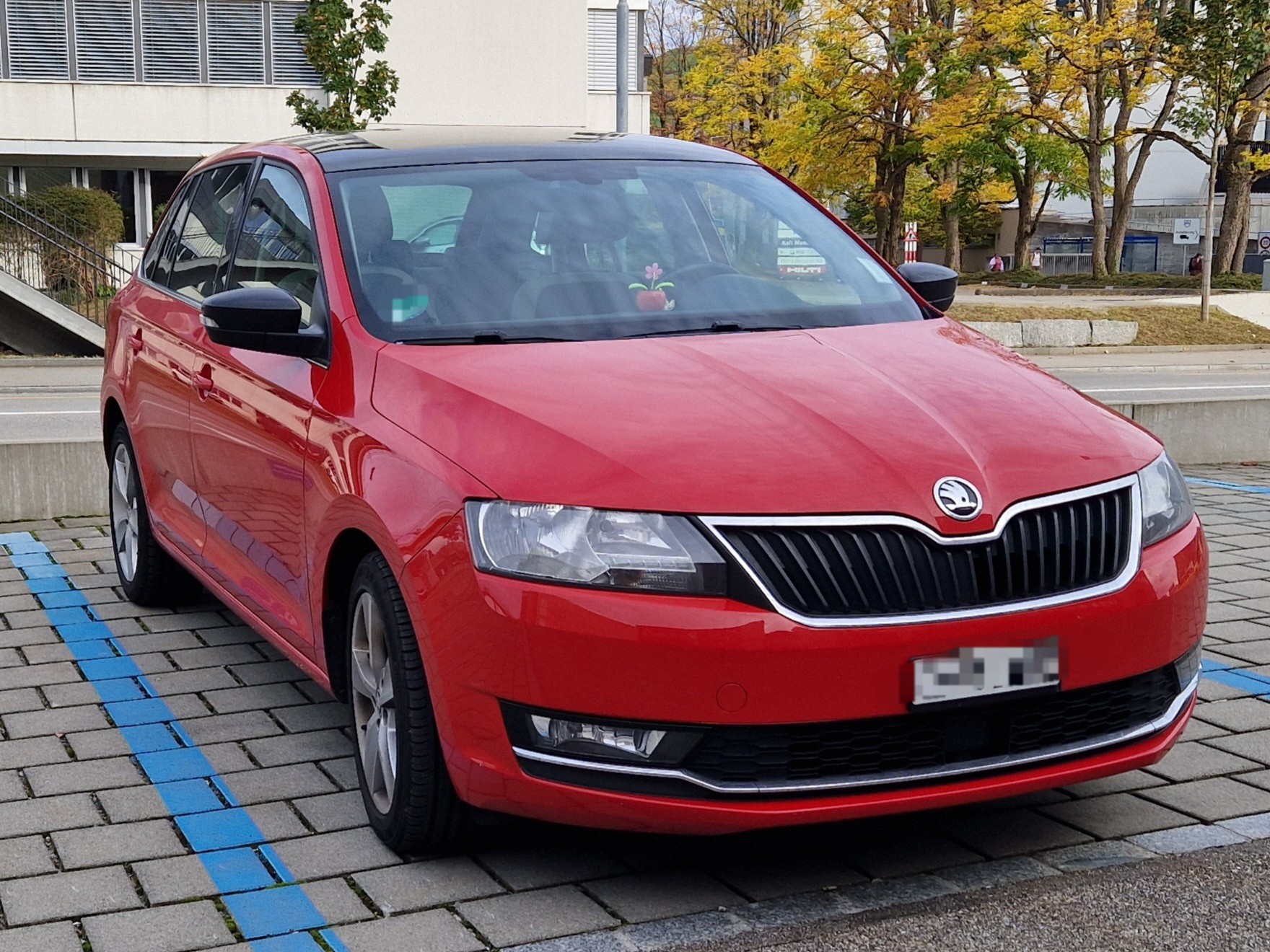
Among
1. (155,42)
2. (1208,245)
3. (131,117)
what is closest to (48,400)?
(131,117)

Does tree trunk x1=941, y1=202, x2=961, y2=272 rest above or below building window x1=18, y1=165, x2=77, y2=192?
below

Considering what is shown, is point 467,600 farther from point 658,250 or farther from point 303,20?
point 303,20

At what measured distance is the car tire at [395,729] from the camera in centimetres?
346

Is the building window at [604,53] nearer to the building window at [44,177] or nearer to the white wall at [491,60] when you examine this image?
the white wall at [491,60]

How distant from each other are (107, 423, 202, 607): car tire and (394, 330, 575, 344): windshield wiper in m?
2.46

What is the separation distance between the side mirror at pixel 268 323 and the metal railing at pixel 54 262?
19.3 m

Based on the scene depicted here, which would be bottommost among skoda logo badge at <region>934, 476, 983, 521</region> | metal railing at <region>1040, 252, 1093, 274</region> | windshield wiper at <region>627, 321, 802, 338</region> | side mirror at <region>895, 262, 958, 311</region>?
metal railing at <region>1040, 252, 1093, 274</region>

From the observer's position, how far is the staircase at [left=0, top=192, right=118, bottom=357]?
73.5 feet

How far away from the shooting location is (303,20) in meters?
26.4

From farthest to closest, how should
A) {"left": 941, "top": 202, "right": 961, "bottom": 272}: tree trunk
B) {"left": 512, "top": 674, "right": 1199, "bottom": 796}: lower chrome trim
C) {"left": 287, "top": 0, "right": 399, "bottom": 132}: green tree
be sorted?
{"left": 941, "top": 202, "right": 961, "bottom": 272}: tree trunk < {"left": 287, "top": 0, "right": 399, "bottom": 132}: green tree < {"left": 512, "top": 674, "right": 1199, "bottom": 796}: lower chrome trim

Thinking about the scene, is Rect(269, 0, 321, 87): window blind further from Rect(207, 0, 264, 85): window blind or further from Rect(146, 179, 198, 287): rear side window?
Rect(146, 179, 198, 287): rear side window

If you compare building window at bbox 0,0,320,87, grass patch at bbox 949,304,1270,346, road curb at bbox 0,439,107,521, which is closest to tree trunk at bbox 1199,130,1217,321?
grass patch at bbox 949,304,1270,346

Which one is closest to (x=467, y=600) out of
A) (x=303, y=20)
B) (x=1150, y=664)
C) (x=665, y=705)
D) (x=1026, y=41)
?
(x=665, y=705)

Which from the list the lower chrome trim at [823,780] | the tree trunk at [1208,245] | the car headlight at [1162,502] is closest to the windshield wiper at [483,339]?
the lower chrome trim at [823,780]
